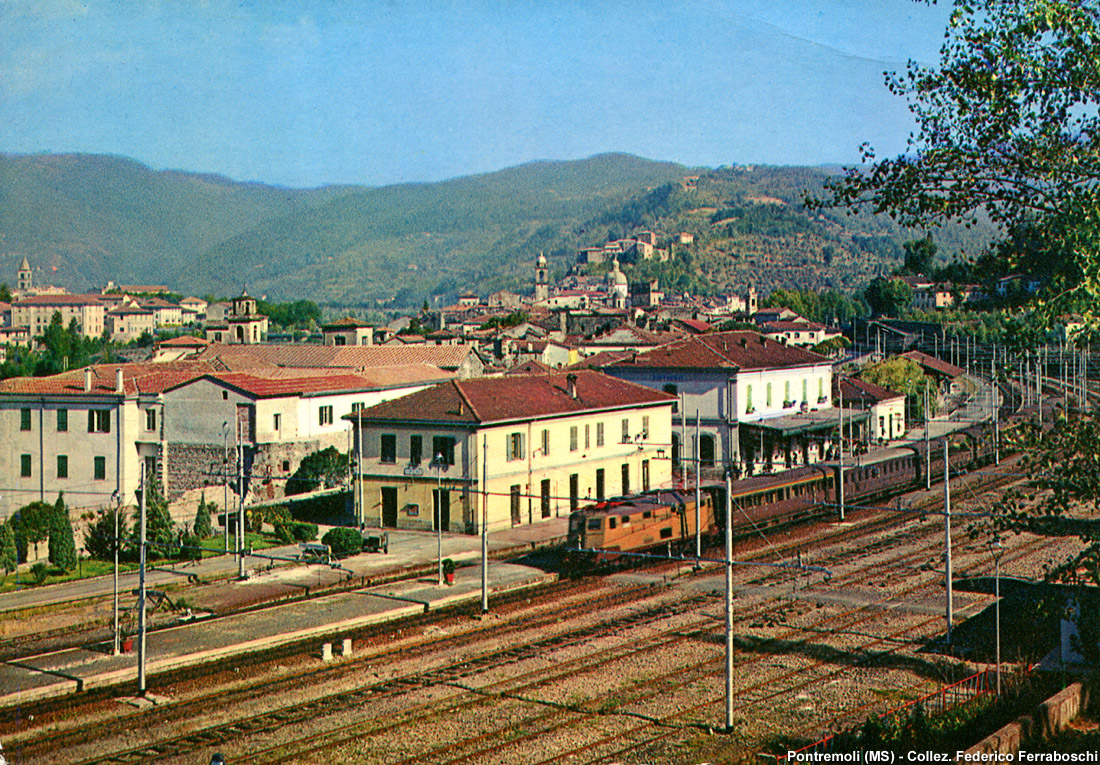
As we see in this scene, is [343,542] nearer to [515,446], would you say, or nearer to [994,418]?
[515,446]

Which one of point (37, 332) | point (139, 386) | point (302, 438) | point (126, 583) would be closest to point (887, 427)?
point (302, 438)

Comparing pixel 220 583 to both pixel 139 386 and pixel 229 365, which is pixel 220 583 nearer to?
pixel 139 386

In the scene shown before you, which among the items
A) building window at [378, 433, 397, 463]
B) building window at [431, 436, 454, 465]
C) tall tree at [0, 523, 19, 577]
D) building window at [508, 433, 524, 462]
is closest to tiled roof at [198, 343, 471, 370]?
building window at [378, 433, 397, 463]

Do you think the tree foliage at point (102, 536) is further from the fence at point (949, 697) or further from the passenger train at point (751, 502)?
the fence at point (949, 697)

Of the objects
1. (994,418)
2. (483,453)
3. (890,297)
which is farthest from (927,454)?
(890,297)

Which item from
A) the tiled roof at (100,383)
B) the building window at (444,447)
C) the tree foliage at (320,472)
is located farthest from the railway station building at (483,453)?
the tiled roof at (100,383)
